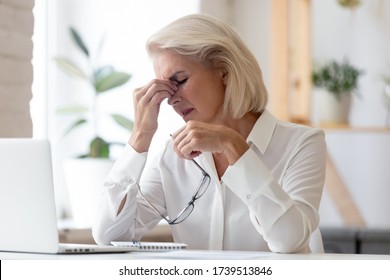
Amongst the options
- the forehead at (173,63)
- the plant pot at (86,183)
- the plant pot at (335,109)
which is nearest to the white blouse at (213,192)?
the forehead at (173,63)

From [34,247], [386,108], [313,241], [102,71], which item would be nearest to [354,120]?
[386,108]

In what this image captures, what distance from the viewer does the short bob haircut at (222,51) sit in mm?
2148

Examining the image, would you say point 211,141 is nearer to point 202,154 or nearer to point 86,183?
point 202,154

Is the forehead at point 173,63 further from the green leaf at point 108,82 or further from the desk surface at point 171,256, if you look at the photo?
the green leaf at point 108,82

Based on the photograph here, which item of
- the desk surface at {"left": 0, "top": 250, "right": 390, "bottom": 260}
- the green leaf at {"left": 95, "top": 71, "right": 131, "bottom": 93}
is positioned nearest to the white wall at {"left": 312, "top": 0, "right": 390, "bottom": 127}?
the green leaf at {"left": 95, "top": 71, "right": 131, "bottom": 93}

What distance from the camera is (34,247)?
1.61m

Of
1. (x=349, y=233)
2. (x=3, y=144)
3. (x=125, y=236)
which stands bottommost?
(x=349, y=233)

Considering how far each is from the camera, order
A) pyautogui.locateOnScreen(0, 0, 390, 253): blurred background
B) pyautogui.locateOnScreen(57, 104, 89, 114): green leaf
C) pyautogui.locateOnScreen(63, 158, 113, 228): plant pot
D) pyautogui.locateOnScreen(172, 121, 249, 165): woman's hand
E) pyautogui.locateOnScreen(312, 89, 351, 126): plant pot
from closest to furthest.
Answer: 1. pyautogui.locateOnScreen(172, 121, 249, 165): woman's hand
2. pyautogui.locateOnScreen(63, 158, 113, 228): plant pot
3. pyautogui.locateOnScreen(57, 104, 89, 114): green leaf
4. pyautogui.locateOnScreen(0, 0, 390, 253): blurred background
5. pyautogui.locateOnScreen(312, 89, 351, 126): plant pot

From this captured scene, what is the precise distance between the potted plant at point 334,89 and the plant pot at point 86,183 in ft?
5.38

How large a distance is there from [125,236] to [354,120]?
3.11m

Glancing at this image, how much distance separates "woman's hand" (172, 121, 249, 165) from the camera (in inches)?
72.7

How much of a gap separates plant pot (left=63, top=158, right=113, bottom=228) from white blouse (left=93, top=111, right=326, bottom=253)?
120 cm
